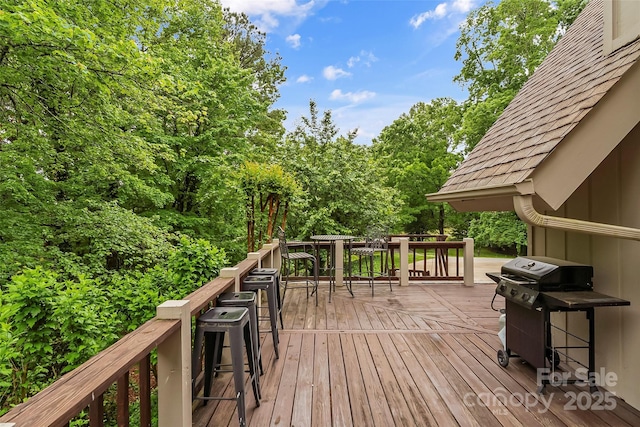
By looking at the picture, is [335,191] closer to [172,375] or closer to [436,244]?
[436,244]

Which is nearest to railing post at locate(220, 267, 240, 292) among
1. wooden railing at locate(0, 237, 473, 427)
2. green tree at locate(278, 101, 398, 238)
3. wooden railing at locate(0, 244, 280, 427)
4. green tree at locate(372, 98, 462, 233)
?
wooden railing at locate(0, 237, 473, 427)

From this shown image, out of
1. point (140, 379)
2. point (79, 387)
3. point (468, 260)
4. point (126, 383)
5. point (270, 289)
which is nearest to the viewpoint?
point (79, 387)

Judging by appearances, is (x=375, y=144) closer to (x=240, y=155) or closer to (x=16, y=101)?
(x=240, y=155)

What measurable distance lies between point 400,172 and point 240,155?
821 centimetres

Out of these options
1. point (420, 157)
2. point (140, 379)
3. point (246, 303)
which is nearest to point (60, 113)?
point (246, 303)

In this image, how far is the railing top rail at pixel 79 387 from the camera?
0.80m

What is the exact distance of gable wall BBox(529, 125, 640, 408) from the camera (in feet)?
7.05

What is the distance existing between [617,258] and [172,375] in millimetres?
2979

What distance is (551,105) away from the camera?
2635mm

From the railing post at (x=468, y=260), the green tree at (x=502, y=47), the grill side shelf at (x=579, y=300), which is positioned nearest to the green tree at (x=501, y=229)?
the green tree at (x=502, y=47)

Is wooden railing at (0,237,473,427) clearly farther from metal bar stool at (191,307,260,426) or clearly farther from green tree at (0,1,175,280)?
green tree at (0,1,175,280)

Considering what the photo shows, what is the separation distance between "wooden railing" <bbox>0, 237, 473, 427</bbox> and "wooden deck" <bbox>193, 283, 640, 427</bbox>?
1.77 ft

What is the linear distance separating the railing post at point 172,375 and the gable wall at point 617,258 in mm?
2843

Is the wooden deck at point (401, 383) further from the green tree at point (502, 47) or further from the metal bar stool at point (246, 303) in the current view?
the green tree at point (502, 47)
